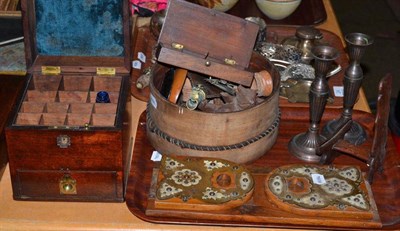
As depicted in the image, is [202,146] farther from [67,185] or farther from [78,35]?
[78,35]

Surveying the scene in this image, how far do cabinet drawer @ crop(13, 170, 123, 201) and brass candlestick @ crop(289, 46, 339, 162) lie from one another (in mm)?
517

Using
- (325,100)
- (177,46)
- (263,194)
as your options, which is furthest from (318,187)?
(177,46)

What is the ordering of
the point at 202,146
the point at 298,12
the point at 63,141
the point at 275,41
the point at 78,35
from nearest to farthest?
the point at 63,141 < the point at 202,146 < the point at 78,35 < the point at 275,41 < the point at 298,12

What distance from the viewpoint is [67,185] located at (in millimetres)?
1701

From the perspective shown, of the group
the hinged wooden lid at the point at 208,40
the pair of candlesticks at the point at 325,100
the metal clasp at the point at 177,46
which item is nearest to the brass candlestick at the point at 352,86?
the pair of candlesticks at the point at 325,100

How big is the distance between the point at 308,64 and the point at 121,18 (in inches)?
25.9

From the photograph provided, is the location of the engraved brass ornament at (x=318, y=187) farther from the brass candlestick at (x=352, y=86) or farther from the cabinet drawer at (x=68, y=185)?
the cabinet drawer at (x=68, y=185)

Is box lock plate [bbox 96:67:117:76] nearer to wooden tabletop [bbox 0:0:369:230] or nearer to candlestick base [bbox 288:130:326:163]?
wooden tabletop [bbox 0:0:369:230]

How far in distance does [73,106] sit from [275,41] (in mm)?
867

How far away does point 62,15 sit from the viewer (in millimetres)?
1990

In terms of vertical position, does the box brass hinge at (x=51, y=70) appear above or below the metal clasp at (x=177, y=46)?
below

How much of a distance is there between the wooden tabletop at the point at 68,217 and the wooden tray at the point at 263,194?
22 millimetres

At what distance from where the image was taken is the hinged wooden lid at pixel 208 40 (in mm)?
1789

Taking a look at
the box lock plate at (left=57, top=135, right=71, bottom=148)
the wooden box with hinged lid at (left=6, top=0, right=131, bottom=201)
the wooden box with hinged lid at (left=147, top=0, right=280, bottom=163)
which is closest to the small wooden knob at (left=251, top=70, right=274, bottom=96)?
the wooden box with hinged lid at (left=147, top=0, right=280, bottom=163)
